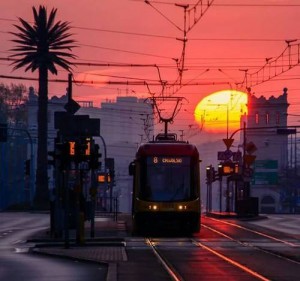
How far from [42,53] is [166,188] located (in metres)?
38.0

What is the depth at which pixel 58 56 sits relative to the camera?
7931 centimetres

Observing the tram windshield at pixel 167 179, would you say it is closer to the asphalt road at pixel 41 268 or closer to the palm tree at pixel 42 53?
the asphalt road at pixel 41 268

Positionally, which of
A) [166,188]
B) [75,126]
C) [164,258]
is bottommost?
[164,258]

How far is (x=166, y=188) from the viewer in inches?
1614

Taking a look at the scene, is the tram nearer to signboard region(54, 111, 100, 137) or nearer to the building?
signboard region(54, 111, 100, 137)

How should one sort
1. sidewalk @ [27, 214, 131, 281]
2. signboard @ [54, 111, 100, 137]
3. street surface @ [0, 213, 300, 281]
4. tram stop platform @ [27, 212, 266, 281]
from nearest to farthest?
street surface @ [0, 213, 300, 281] < tram stop platform @ [27, 212, 266, 281] < sidewalk @ [27, 214, 131, 281] < signboard @ [54, 111, 100, 137]

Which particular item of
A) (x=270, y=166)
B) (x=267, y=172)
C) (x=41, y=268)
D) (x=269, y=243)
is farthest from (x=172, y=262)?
(x=267, y=172)

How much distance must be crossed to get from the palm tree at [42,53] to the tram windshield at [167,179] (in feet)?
113

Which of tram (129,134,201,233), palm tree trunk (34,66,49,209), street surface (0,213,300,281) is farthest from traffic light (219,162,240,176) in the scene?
tram (129,134,201,233)

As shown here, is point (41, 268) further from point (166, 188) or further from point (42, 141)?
point (42, 141)

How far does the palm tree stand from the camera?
249 feet

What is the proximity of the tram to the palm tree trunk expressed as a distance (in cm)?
3288

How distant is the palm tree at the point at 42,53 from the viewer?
76.0 m

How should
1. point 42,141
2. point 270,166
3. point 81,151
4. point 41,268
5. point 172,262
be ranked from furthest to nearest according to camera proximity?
point 270,166 → point 42,141 → point 81,151 → point 172,262 → point 41,268
